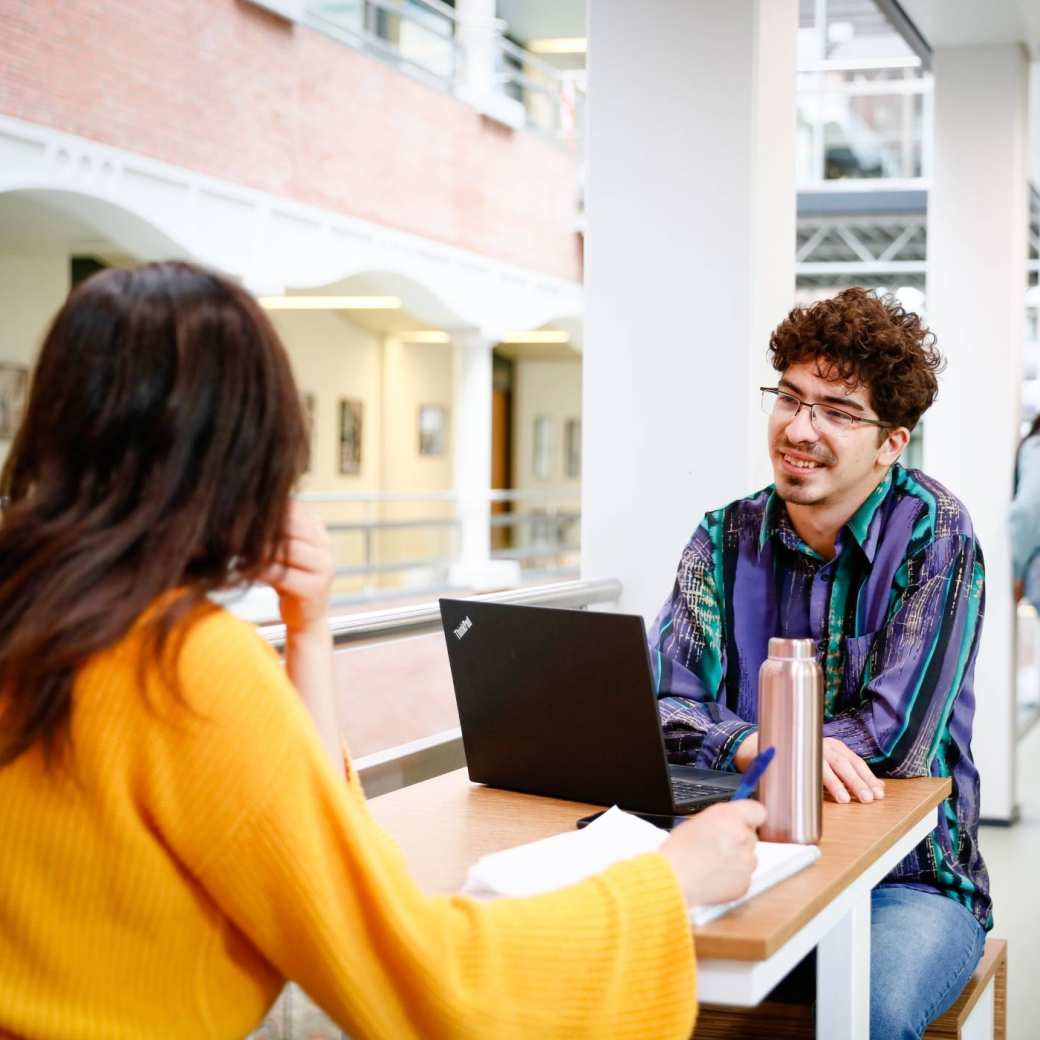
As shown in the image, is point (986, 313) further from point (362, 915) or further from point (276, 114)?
point (276, 114)

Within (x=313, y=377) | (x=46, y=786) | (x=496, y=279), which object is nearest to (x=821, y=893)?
(x=46, y=786)

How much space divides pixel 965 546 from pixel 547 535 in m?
17.2

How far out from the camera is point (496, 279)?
14.1 m

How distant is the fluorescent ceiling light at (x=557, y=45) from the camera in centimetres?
1670

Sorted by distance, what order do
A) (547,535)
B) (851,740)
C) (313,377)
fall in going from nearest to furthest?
(851,740)
(313,377)
(547,535)

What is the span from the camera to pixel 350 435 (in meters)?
16.2

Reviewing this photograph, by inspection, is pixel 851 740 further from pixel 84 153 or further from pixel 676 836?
pixel 84 153

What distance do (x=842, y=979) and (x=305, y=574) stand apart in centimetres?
80

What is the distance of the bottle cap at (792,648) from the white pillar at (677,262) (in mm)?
1734

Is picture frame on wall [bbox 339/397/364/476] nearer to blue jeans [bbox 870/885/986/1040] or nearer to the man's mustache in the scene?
the man's mustache

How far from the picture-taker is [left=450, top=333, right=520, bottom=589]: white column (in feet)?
47.2

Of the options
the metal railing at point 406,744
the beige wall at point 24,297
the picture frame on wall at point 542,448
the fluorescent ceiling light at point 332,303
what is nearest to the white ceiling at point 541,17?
the fluorescent ceiling light at point 332,303

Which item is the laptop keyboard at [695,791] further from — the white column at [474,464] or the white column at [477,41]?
the white column at [474,464]

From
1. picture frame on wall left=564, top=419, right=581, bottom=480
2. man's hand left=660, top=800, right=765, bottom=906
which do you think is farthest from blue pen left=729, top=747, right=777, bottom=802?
picture frame on wall left=564, top=419, right=581, bottom=480
